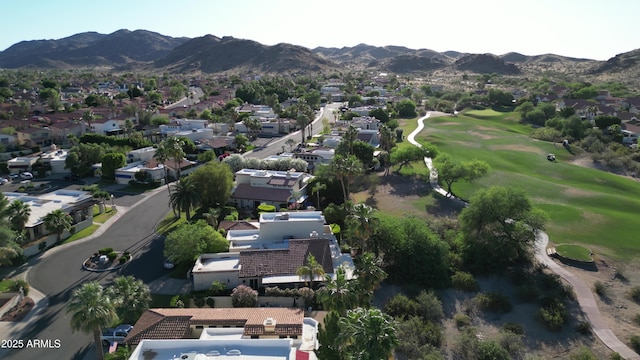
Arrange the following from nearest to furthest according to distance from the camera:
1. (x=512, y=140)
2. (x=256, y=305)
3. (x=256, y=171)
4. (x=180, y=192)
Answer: (x=256, y=305) < (x=180, y=192) < (x=256, y=171) < (x=512, y=140)

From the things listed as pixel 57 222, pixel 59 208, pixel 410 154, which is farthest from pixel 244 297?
pixel 410 154

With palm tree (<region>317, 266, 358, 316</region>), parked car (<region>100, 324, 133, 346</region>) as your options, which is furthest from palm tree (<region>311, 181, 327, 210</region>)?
palm tree (<region>317, 266, 358, 316</region>)

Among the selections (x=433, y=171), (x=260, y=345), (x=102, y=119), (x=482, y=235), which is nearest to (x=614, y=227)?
(x=482, y=235)

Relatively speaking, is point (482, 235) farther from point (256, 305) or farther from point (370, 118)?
point (370, 118)

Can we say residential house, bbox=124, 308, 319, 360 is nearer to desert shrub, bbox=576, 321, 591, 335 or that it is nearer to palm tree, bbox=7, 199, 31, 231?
desert shrub, bbox=576, 321, 591, 335

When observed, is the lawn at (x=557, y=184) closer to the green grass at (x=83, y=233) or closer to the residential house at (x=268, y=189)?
the residential house at (x=268, y=189)
